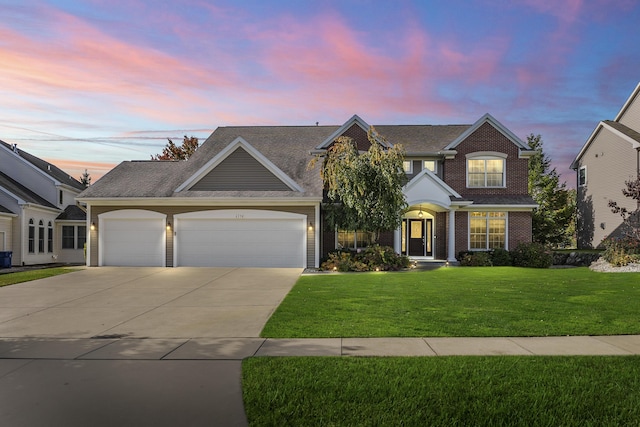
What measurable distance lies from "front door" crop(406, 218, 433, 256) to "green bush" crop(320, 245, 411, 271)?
4.36m

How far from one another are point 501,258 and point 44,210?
86.9 ft

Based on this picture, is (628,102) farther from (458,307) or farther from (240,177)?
(458,307)

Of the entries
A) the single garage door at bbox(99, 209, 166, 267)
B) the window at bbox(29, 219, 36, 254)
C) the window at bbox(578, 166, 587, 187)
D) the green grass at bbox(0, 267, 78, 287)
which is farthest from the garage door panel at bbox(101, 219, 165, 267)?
the window at bbox(578, 166, 587, 187)

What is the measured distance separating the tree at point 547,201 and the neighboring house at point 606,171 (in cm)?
180

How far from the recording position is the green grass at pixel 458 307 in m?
7.81

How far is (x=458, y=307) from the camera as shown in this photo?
10000mm

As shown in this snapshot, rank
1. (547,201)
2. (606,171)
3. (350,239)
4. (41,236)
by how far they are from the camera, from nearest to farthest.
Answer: (350,239) → (41,236) → (606,171) → (547,201)

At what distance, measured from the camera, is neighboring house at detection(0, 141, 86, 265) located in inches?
998

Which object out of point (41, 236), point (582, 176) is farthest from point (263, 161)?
point (582, 176)

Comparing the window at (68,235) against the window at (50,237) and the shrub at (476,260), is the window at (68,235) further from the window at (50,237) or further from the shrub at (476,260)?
the shrub at (476,260)

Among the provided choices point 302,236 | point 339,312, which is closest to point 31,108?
point 302,236

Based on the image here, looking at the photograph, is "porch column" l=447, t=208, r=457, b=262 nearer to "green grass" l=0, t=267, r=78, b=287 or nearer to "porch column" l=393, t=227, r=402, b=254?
"porch column" l=393, t=227, r=402, b=254

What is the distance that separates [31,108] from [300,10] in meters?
14.9

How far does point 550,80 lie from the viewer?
2042 centimetres
